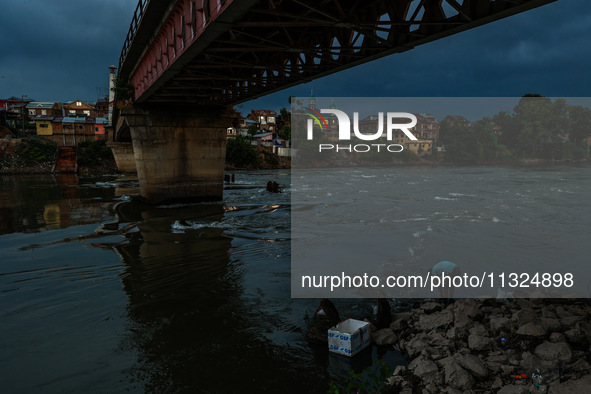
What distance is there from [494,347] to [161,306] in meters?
6.37

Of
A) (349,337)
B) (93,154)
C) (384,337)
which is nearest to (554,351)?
(384,337)

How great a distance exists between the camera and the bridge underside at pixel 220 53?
9062 mm

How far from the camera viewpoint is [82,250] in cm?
1333

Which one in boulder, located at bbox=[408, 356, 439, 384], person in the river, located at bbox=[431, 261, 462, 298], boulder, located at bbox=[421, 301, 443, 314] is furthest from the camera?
person in the river, located at bbox=[431, 261, 462, 298]

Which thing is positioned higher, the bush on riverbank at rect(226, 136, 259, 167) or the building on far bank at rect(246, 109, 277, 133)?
the building on far bank at rect(246, 109, 277, 133)

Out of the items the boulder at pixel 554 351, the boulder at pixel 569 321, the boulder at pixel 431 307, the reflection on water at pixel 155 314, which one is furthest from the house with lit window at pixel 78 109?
the boulder at pixel 554 351

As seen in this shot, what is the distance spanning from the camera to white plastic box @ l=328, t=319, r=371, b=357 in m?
6.16

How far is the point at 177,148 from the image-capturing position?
2403 cm

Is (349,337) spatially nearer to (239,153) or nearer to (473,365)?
(473,365)

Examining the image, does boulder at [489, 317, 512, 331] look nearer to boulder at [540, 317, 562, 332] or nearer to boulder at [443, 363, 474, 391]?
boulder at [540, 317, 562, 332]

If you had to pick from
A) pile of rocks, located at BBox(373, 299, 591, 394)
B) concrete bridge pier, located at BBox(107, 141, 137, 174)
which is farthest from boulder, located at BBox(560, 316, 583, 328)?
concrete bridge pier, located at BBox(107, 141, 137, 174)

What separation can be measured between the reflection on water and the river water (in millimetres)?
28

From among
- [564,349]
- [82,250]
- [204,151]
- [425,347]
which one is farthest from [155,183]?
[564,349]

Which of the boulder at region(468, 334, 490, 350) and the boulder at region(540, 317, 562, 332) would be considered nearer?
the boulder at region(468, 334, 490, 350)
